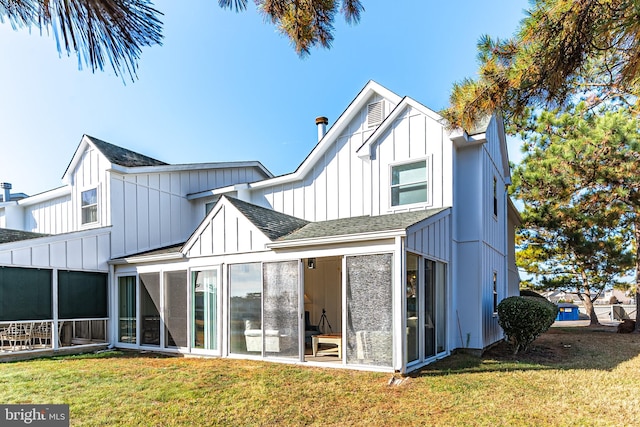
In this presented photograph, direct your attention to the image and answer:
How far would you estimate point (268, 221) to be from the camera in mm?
10531

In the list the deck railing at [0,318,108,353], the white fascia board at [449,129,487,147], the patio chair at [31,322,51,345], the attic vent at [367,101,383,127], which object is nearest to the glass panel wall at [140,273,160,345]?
the deck railing at [0,318,108,353]

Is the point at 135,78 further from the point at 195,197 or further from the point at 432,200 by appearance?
the point at 195,197

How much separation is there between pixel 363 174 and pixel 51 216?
488 inches

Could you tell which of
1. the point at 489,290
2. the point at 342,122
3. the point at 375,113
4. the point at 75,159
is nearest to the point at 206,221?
the point at 342,122

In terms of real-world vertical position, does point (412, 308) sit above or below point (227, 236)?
below

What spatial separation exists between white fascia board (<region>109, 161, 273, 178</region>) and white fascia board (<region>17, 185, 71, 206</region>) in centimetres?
312

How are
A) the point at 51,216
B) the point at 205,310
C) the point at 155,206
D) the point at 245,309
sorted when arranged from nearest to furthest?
1. the point at 245,309
2. the point at 205,310
3. the point at 155,206
4. the point at 51,216

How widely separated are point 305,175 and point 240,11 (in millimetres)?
9186

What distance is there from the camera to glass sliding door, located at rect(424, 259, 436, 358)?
349 inches

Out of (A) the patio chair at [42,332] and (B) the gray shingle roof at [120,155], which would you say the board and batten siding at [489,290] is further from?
(A) the patio chair at [42,332]

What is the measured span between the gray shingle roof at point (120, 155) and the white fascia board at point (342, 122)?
5079mm

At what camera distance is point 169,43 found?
3008 mm

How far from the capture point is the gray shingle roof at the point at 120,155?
1297cm

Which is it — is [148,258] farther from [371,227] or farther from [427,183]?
[427,183]
